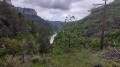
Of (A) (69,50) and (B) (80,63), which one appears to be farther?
(A) (69,50)

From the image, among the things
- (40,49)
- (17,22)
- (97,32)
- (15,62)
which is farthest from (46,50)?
(17,22)

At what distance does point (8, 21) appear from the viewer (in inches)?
1556

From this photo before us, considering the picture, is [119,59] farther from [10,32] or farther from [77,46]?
[10,32]

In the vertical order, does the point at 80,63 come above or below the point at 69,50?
above

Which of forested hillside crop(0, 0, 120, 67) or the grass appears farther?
forested hillside crop(0, 0, 120, 67)

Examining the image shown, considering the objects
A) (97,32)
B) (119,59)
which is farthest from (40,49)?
(119,59)

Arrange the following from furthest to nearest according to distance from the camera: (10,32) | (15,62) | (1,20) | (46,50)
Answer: (10,32), (1,20), (46,50), (15,62)

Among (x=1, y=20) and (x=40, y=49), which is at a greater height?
(x=1, y=20)

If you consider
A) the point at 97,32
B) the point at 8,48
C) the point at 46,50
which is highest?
the point at 97,32

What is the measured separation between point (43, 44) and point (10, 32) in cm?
3251

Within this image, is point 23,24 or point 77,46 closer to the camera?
point 77,46

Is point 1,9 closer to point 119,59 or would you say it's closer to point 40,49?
point 40,49

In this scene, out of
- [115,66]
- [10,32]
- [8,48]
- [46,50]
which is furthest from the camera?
[10,32]

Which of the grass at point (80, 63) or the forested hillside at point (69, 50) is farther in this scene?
the forested hillside at point (69, 50)
